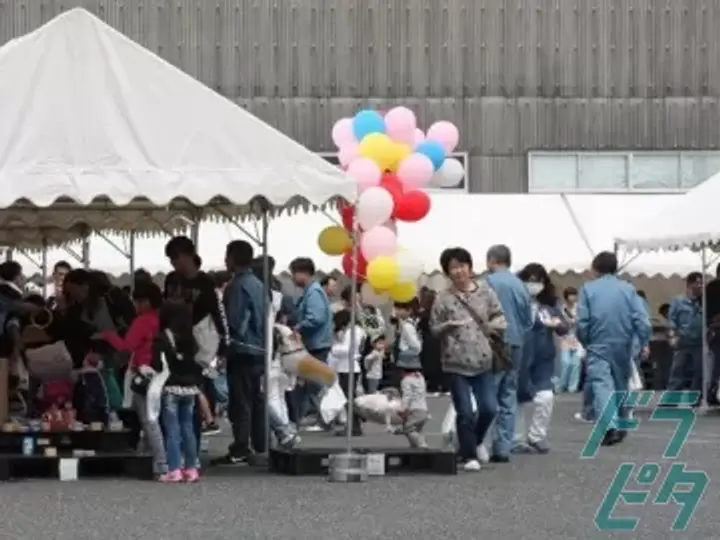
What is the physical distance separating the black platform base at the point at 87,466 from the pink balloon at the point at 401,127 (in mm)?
3300

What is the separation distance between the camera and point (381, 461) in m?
16.3

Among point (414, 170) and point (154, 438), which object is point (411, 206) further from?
point (154, 438)

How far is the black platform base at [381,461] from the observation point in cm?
1625

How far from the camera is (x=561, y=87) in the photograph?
41.4 metres

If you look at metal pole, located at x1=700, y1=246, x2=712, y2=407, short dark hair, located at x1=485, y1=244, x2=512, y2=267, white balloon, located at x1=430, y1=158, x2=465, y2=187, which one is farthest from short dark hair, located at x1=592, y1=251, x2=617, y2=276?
metal pole, located at x1=700, y1=246, x2=712, y2=407

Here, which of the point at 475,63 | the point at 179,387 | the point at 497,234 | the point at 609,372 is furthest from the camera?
the point at 475,63

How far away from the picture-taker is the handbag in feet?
53.8

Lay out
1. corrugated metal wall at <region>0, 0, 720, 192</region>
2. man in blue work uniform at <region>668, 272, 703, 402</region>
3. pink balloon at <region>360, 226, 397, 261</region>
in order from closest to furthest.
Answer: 1. pink balloon at <region>360, 226, 397, 261</region>
2. man in blue work uniform at <region>668, 272, 703, 402</region>
3. corrugated metal wall at <region>0, 0, 720, 192</region>

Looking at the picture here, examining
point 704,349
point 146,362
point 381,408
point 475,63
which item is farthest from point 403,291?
point 475,63

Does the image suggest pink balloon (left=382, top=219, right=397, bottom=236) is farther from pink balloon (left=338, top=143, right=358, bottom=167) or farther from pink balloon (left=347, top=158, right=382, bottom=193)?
pink balloon (left=338, top=143, right=358, bottom=167)

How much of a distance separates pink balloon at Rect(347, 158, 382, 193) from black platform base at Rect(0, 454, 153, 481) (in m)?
2.70

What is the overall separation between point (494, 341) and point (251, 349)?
2.01m

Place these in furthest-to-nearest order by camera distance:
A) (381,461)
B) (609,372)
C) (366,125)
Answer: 1. (609,372)
2. (366,125)
3. (381,461)

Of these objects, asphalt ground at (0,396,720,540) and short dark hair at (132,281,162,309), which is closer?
asphalt ground at (0,396,720,540)
